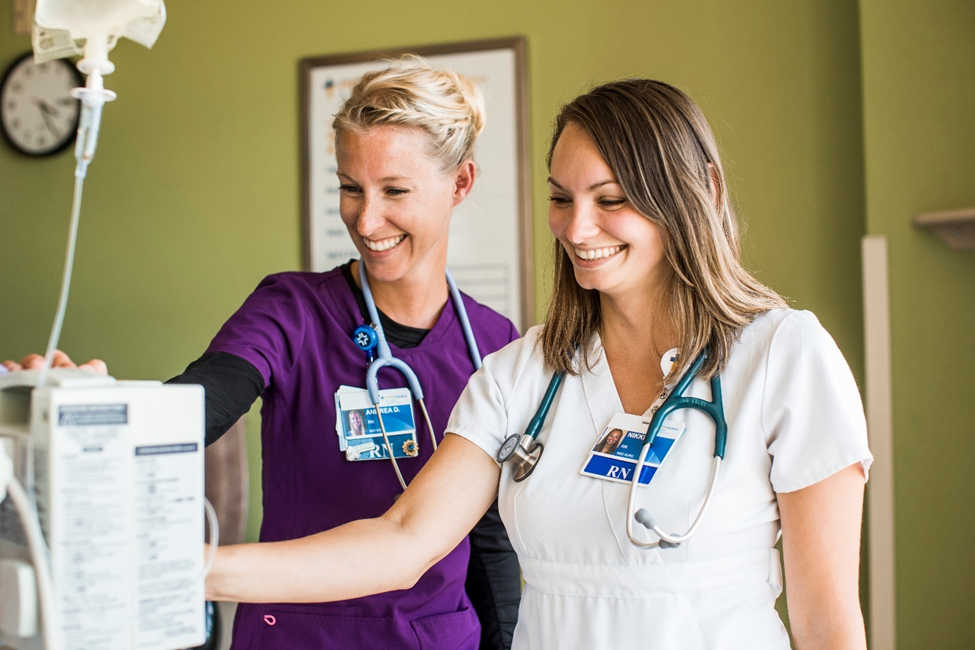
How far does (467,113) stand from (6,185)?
2.45m

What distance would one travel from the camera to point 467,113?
169cm

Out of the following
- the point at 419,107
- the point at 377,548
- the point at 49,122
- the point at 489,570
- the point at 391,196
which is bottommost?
the point at 489,570

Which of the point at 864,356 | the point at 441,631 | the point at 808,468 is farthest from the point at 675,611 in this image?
the point at 864,356

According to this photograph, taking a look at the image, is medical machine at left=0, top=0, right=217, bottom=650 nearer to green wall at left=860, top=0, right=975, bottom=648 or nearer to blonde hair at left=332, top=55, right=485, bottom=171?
blonde hair at left=332, top=55, right=485, bottom=171

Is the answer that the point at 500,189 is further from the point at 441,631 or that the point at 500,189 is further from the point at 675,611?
the point at 675,611

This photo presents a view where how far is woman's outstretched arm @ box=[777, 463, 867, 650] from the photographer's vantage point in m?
1.08

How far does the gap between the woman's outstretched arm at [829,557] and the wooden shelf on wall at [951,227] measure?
1.41 metres

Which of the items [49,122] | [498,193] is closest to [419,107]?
[498,193]

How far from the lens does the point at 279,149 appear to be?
309cm

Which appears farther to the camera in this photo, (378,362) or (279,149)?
(279,149)

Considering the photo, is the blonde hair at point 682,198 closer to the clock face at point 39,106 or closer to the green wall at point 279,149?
the green wall at point 279,149

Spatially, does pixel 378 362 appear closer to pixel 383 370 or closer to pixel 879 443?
pixel 383 370

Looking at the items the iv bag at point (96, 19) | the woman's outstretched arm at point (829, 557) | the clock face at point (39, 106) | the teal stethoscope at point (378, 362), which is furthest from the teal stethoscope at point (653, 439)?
the clock face at point (39, 106)

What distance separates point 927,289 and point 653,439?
5.06ft
